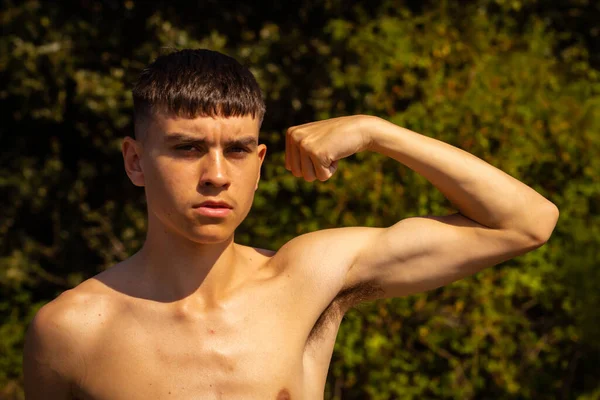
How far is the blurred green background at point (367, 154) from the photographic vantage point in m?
5.36

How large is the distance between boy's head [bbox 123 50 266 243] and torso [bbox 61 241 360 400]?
24 cm

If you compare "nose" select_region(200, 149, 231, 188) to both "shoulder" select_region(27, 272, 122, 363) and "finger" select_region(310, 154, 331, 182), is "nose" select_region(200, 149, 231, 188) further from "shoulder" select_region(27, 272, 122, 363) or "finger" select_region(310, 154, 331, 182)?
"shoulder" select_region(27, 272, 122, 363)

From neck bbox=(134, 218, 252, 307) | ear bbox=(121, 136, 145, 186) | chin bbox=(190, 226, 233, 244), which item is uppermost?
ear bbox=(121, 136, 145, 186)

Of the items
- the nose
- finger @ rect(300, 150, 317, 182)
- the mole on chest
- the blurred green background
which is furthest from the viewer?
the blurred green background

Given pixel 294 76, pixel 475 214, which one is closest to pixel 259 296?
pixel 475 214

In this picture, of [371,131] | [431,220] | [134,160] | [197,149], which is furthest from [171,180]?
[431,220]

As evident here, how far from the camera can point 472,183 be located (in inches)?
106

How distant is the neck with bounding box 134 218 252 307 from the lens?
2.61 m

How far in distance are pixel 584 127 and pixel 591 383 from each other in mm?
1521

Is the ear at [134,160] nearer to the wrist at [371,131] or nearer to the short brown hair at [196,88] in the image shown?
the short brown hair at [196,88]

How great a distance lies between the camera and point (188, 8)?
22.1 feet


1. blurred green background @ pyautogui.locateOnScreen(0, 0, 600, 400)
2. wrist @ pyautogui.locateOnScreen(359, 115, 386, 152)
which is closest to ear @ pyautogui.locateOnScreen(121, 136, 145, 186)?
wrist @ pyautogui.locateOnScreen(359, 115, 386, 152)

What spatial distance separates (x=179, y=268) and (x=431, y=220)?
740mm

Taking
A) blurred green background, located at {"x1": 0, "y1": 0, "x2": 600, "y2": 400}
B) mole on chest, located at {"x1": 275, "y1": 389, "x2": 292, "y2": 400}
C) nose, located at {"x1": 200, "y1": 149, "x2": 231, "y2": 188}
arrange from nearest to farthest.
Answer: nose, located at {"x1": 200, "y1": 149, "x2": 231, "y2": 188}, mole on chest, located at {"x1": 275, "y1": 389, "x2": 292, "y2": 400}, blurred green background, located at {"x1": 0, "y1": 0, "x2": 600, "y2": 400}
